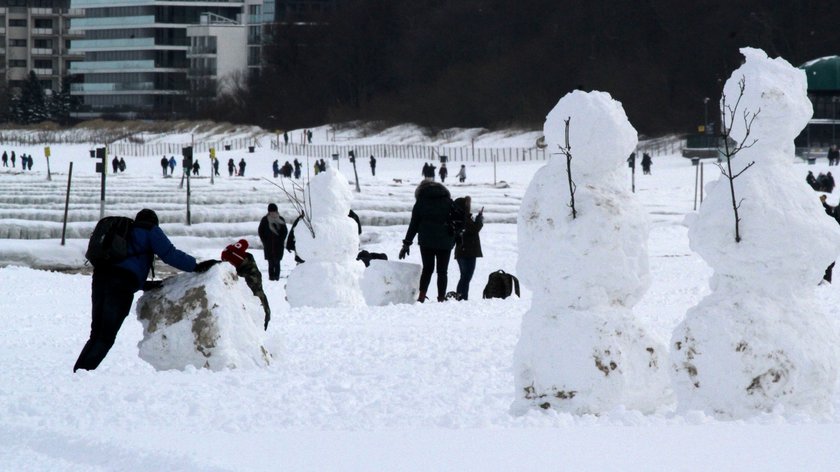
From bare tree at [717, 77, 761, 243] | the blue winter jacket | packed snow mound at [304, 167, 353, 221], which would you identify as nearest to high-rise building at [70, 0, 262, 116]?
packed snow mound at [304, 167, 353, 221]

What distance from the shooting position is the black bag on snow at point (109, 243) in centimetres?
955

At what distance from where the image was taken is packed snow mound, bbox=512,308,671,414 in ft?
25.4

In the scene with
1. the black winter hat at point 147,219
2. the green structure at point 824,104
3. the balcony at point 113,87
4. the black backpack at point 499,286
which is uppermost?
the balcony at point 113,87

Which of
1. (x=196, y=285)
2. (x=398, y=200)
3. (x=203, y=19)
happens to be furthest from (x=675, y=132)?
(x=196, y=285)

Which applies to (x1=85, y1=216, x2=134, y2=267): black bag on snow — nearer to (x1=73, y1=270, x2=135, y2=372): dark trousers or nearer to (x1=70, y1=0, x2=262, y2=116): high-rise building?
(x1=73, y1=270, x2=135, y2=372): dark trousers

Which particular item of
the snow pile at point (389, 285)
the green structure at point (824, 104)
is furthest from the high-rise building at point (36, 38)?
the snow pile at point (389, 285)

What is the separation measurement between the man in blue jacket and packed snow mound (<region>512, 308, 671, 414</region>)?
277cm

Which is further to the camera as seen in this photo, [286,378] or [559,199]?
[286,378]

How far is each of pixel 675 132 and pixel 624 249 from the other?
77.1 metres

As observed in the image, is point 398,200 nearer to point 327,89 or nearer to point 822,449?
point 822,449

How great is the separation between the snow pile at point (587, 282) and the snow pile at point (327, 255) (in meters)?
7.99

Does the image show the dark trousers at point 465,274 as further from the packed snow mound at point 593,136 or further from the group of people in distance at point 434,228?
the packed snow mound at point 593,136

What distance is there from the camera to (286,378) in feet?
31.1

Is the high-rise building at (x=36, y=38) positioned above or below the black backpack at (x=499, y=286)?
above
